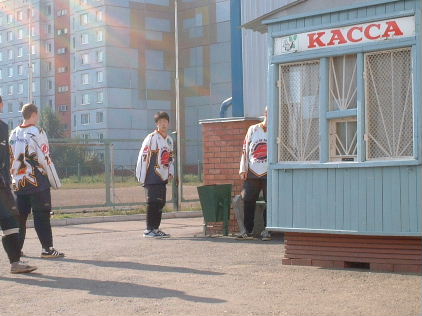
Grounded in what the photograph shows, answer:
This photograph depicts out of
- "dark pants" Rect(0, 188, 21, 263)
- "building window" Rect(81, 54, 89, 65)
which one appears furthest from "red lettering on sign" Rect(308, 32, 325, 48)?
"building window" Rect(81, 54, 89, 65)

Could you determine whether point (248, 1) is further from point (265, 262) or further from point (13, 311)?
point (13, 311)

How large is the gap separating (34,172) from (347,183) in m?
3.94

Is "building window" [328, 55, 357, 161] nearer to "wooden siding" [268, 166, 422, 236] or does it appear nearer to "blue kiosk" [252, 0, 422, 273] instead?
"blue kiosk" [252, 0, 422, 273]

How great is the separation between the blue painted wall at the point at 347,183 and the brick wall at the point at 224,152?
348 cm

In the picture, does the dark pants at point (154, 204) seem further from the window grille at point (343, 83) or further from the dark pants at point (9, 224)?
the window grille at point (343, 83)

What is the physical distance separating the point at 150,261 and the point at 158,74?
57641mm

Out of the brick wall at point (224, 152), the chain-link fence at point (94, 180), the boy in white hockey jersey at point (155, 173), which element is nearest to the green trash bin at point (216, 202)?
the brick wall at point (224, 152)

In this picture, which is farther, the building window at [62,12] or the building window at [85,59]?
the building window at [62,12]

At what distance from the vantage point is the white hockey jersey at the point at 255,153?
436 inches

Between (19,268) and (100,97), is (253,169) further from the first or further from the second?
(100,97)

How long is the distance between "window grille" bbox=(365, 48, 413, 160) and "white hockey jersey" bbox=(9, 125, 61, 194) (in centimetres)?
408

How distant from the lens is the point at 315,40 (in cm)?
834

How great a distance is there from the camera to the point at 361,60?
315 inches

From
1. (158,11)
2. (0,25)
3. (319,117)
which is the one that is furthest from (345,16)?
(0,25)
